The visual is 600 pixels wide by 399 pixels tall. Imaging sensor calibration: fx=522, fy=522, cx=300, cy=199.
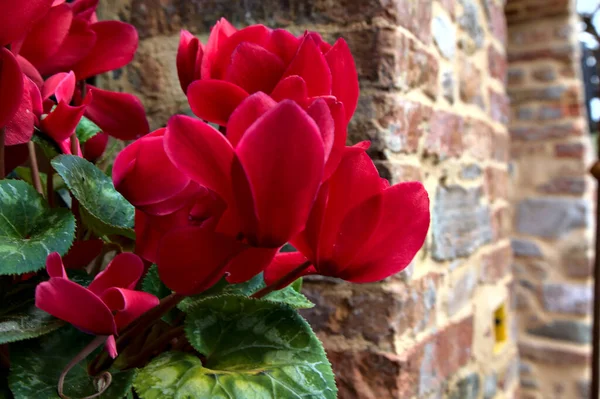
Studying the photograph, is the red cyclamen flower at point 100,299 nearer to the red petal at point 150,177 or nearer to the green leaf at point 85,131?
the red petal at point 150,177

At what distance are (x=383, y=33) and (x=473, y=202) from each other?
0.65m

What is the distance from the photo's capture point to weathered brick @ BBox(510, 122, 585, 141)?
2.67 metres

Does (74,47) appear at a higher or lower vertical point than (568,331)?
higher

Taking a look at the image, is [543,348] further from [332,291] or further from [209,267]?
[209,267]

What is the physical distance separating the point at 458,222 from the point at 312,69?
933 millimetres

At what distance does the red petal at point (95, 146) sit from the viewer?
0.46 m

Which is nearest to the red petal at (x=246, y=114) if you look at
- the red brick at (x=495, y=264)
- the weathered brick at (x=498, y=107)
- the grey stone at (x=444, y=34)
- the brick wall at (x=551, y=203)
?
the grey stone at (x=444, y=34)

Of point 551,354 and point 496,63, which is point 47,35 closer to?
point 496,63

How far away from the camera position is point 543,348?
263 cm

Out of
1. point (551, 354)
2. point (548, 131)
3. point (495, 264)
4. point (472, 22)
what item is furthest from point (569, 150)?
point (472, 22)

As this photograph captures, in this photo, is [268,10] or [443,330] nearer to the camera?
[268,10]

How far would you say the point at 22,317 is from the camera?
31 cm

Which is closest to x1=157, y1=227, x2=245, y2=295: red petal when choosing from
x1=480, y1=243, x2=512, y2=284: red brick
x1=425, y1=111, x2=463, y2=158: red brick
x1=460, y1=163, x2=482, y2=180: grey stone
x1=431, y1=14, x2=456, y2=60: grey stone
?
x1=425, y1=111, x2=463, y2=158: red brick

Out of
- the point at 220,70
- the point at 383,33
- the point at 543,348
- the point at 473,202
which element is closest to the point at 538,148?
the point at 543,348
